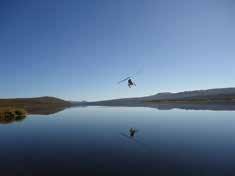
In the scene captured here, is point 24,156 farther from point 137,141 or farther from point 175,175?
point 175,175

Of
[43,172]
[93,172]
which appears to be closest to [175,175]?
[93,172]

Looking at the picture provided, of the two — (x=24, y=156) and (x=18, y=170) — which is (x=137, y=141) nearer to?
(x=24, y=156)

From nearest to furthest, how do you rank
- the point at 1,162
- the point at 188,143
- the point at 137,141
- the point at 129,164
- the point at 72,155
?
the point at 129,164, the point at 1,162, the point at 72,155, the point at 188,143, the point at 137,141

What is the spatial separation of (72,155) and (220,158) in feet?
26.4

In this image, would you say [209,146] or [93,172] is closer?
[93,172]

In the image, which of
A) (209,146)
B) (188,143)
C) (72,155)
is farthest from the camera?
(188,143)

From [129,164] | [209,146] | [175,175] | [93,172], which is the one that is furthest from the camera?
[209,146]

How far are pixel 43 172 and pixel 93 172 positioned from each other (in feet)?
7.44

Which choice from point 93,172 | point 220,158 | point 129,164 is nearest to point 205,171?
point 220,158

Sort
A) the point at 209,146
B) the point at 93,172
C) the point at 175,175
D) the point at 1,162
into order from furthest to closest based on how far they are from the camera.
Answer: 1. the point at 209,146
2. the point at 1,162
3. the point at 93,172
4. the point at 175,175

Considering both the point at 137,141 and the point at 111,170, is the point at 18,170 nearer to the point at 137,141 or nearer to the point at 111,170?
the point at 111,170

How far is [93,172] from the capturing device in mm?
11047

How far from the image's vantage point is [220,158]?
12797 millimetres

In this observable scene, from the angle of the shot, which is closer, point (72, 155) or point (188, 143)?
point (72, 155)
